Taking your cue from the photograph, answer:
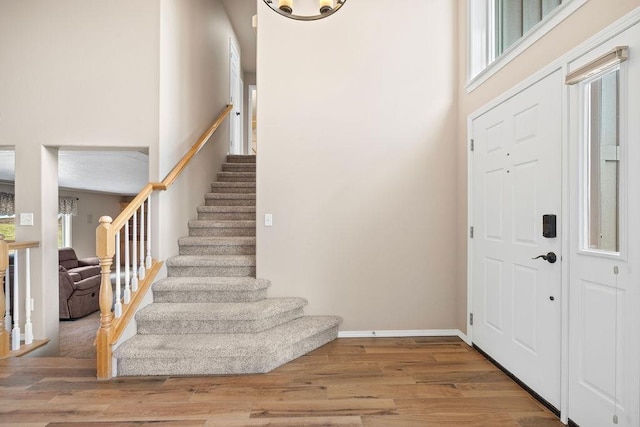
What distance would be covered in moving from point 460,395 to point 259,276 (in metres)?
1.93

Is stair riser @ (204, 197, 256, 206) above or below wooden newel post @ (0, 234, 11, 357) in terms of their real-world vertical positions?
above

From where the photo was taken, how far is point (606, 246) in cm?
179

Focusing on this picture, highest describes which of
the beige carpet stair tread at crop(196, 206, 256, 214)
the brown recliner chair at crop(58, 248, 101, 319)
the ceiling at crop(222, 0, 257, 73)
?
the ceiling at crop(222, 0, 257, 73)

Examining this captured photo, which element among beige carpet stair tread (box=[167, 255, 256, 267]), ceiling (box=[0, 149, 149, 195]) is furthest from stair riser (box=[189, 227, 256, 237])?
ceiling (box=[0, 149, 149, 195])

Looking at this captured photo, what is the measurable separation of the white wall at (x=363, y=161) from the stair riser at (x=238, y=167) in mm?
2205

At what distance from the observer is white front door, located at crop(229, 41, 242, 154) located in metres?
6.15

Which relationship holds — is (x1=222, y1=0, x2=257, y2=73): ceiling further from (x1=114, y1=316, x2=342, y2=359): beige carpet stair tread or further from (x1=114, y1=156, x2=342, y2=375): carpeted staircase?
(x1=114, y1=316, x2=342, y2=359): beige carpet stair tread

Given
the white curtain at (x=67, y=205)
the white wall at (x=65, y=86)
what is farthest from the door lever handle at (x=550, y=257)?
the white curtain at (x=67, y=205)

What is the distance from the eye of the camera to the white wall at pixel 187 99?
345 cm

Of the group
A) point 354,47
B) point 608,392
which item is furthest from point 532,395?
point 354,47

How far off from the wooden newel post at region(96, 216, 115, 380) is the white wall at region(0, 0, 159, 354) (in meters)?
1.17

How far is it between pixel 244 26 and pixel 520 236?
5743mm

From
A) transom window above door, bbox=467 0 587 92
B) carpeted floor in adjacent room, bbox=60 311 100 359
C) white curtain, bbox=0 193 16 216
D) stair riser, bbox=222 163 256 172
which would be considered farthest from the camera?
white curtain, bbox=0 193 16 216

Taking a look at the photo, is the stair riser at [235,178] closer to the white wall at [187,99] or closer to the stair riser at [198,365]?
the white wall at [187,99]
